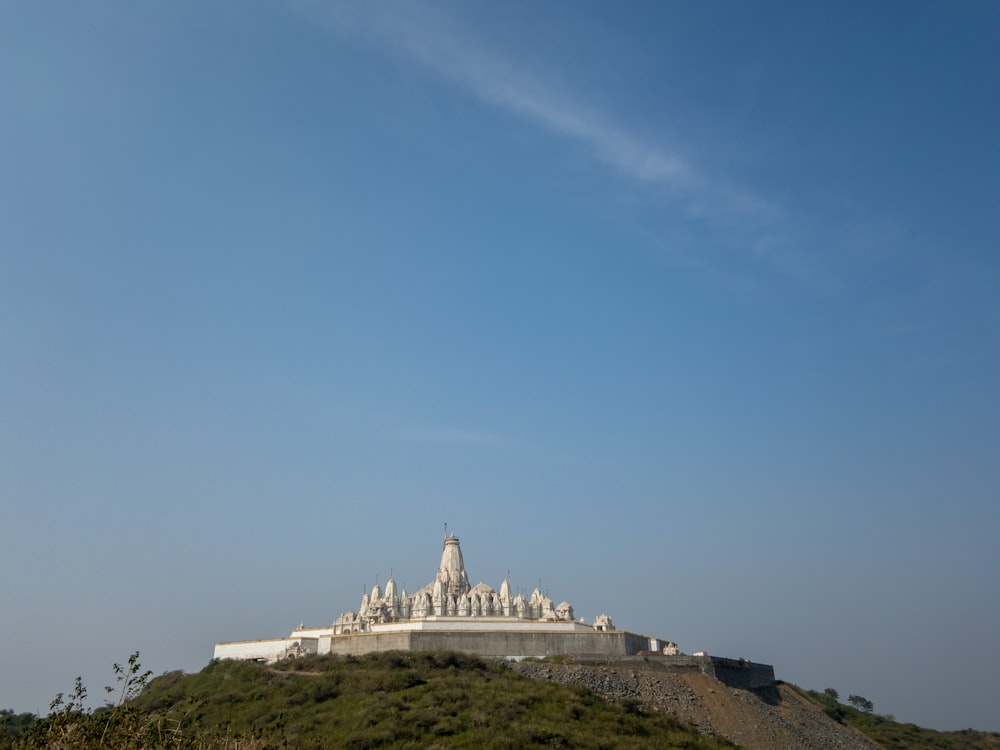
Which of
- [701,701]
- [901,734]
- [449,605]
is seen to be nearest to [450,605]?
[449,605]

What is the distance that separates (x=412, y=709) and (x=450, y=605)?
20.2 meters

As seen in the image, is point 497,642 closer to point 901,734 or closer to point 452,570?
point 452,570

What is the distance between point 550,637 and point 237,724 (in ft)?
59.7

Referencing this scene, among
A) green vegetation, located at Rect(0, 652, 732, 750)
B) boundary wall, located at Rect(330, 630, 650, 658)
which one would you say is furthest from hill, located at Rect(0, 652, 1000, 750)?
boundary wall, located at Rect(330, 630, 650, 658)

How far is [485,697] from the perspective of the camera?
3381 centimetres

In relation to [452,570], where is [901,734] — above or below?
below

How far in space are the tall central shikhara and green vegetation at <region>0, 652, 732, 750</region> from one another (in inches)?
361

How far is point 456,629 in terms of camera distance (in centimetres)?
4681

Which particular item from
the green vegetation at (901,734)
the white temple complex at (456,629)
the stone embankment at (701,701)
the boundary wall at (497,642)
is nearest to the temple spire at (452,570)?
the white temple complex at (456,629)

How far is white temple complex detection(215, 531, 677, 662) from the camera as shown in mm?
44844

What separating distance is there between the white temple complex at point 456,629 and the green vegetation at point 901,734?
16.4 m

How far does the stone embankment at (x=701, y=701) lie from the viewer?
3731cm

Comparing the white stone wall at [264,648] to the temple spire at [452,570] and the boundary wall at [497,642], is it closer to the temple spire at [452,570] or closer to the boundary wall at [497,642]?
the boundary wall at [497,642]

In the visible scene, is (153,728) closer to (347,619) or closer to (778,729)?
(778,729)
